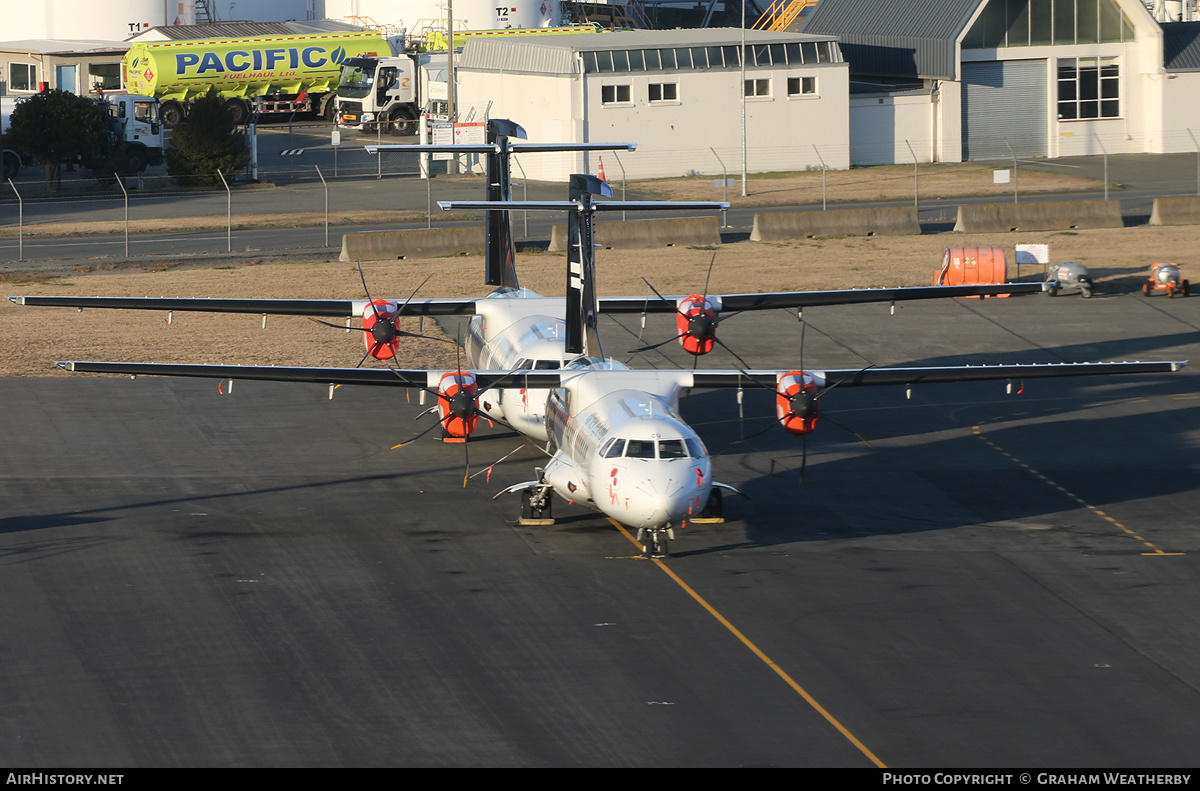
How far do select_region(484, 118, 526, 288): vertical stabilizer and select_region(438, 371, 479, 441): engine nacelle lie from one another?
9482 millimetres

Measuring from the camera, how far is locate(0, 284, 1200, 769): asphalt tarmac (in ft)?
57.2

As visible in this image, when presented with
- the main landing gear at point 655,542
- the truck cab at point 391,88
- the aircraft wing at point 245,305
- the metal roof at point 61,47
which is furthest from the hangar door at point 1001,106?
the main landing gear at point 655,542

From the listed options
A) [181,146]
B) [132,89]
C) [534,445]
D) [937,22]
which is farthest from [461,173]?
[534,445]

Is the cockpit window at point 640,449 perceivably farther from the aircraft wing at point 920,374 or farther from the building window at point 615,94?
the building window at point 615,94

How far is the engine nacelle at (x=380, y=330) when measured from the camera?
30422 millimetres

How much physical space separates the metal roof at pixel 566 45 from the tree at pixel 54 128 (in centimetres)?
2201

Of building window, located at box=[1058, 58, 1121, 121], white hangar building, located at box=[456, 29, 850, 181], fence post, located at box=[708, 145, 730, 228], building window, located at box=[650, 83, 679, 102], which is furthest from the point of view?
building window, located at box=[1058, 58, 1121, 121]

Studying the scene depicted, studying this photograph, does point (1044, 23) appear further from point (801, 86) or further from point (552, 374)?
point (552, 374)

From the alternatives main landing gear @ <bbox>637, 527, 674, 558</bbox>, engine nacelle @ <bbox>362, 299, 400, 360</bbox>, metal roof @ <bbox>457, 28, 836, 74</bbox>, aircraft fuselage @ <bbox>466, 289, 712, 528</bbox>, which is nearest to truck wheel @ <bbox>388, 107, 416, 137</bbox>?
metal roof @ <bbox>457, 28, 836, 74</bbox>

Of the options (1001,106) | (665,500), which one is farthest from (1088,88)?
(665,500)

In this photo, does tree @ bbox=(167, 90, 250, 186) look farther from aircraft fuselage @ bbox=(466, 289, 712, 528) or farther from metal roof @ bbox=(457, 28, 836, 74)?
aircraft fuselage @ bbox=(466, 289, 712, 528)

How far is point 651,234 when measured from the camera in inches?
2295

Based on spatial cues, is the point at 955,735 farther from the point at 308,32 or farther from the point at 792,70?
the point at 308,32
